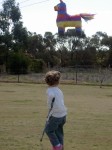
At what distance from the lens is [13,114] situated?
14648mm

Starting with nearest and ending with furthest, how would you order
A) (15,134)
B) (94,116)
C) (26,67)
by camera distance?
1. (15,134)
2. (94,116)
3. (26,67)

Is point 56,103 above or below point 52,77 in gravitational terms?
below

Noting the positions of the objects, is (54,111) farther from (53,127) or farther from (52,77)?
(52,77)

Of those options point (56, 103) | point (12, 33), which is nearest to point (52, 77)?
point (56, 103)

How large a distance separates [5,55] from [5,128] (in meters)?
53.0

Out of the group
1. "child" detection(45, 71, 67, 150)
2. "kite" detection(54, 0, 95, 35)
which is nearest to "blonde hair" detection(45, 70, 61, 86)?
"child" detection(45, 71, 67, 150)

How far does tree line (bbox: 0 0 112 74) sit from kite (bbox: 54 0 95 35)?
44377mm

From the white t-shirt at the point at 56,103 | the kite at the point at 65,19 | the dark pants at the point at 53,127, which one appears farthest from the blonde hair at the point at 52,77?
the kite at the point at 65,19

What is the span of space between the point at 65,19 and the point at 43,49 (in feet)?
A: 271

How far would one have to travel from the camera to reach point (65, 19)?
11320 mm

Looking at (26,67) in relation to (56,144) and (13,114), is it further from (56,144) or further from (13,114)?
(56,144)

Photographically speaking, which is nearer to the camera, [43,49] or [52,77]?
[52,77]

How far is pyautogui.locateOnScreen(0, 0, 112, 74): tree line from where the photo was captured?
59.9 metres

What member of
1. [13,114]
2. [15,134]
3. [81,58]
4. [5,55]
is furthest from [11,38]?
[15,134]
